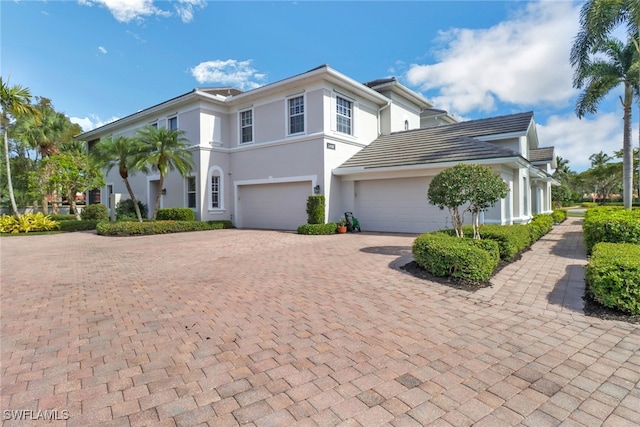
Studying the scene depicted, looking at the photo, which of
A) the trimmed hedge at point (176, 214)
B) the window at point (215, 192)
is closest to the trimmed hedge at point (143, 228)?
the trimmed hedge at point (176, 214)

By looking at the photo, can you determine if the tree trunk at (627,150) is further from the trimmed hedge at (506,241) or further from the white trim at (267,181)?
the white trim at (267,181)

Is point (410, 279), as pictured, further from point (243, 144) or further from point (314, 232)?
point (243, 144)

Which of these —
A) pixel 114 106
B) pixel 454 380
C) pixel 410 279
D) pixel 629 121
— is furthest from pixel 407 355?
pixel 114 106

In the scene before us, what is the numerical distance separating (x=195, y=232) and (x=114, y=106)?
14.8 meters

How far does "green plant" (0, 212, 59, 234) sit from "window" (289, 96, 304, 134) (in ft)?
44.4

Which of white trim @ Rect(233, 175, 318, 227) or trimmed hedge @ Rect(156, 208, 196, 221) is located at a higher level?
white trim @ Rect(233, 175, 318, 227)

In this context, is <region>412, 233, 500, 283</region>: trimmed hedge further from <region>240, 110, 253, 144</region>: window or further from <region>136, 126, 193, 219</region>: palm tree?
<region>240, 110, 253, 144</region>: window

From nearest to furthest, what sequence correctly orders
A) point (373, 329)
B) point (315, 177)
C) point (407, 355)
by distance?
point (407, 355) → point (373, 329) → point (315, 177)

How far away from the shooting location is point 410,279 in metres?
6.03

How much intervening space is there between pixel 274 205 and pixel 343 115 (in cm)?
576

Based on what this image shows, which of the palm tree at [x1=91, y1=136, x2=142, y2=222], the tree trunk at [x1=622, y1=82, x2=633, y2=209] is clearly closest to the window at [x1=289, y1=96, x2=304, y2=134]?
the palm tree at [x1=91, y1=136, x2=142, y2=222]

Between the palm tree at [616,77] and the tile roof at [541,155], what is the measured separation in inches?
164

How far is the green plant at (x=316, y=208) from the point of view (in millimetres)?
13977

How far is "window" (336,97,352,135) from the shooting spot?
50.6ft
